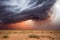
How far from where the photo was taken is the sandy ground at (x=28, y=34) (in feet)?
4.40

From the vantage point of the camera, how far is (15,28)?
136 centimetres

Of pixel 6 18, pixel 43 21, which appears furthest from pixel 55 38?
pixel 6 18

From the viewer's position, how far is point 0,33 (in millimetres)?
1346

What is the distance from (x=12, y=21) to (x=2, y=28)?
0.15 m

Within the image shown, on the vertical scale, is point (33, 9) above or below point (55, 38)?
above

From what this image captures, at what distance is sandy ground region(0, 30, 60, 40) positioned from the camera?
1340 millimetres

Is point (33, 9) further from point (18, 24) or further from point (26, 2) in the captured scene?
point (18, 24)

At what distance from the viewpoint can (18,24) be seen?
1.37 m

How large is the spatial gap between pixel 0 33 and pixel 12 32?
145 millimetres

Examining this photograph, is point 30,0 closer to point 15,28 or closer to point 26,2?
point 26,2

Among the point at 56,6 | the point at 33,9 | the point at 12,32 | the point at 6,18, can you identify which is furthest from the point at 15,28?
the point at 56,6

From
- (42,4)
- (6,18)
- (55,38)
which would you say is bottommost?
(55,38)

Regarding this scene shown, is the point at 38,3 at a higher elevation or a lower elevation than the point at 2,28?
higher

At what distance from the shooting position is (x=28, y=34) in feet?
4.45
